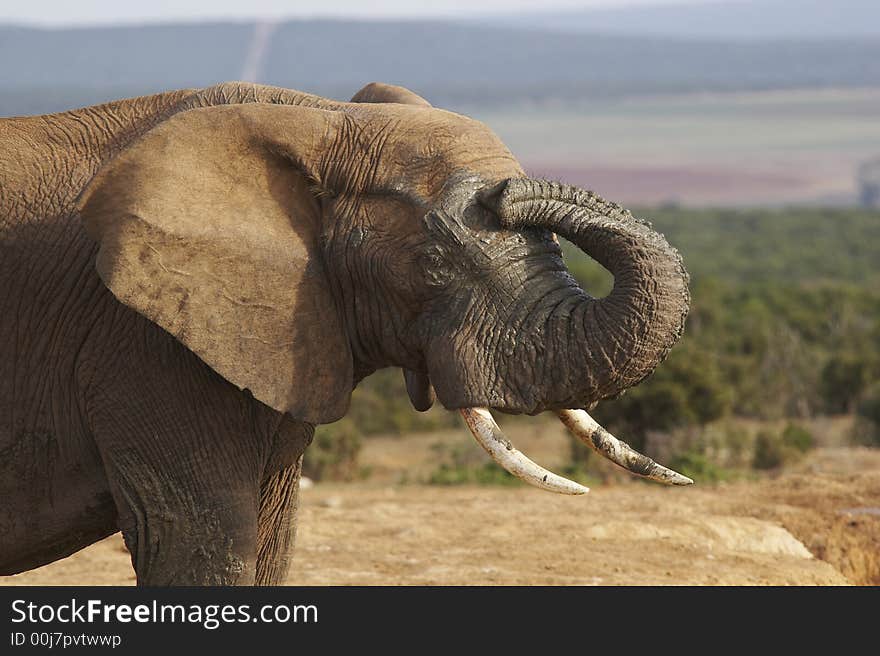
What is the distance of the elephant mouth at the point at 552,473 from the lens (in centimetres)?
538

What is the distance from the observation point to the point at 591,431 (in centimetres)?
563

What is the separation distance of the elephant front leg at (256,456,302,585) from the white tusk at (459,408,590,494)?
1378 millimetres

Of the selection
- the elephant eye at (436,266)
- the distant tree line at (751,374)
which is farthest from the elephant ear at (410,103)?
the distant tree line at (751,374)

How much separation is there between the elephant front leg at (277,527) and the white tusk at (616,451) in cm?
146

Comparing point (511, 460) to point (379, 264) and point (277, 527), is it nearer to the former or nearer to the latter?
point (379, 264)

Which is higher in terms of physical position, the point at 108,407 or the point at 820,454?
the point at 820,454

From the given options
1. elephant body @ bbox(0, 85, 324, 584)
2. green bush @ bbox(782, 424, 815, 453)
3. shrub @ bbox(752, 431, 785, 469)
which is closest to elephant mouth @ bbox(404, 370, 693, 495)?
elephant body @ bbox(0, 85, 324, 584)

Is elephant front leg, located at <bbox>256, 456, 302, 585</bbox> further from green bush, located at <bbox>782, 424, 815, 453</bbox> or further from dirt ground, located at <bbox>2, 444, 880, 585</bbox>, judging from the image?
green bush, located at <bbox>782, 424, 815, 453</bbox>

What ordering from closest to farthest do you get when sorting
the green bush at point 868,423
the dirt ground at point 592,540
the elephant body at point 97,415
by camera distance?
the elephant body at point 97,415 < the dirt ground at point 592,540 < the green bush at point 868,423

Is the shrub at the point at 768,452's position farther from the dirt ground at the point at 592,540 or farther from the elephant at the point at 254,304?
the elephant at the point at 254,304

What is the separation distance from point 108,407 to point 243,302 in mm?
647
